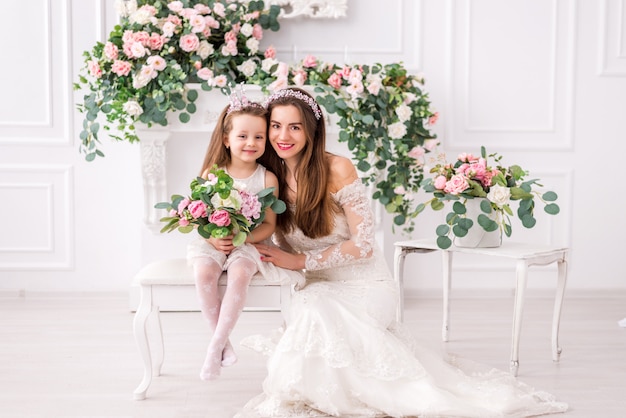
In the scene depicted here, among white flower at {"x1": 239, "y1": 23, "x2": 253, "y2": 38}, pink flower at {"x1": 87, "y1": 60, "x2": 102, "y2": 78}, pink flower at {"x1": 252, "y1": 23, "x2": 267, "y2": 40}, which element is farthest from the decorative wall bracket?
pink flower at {"x1": 87, "y1": 60, "x2": 102, "y2": 78}

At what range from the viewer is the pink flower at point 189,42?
404 cm

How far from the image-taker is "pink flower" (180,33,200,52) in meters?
4.04

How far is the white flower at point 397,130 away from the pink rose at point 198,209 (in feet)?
6.12

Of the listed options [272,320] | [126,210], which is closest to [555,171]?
[272,320]

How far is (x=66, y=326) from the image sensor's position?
3873mm

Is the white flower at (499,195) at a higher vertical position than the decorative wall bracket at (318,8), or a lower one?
lower

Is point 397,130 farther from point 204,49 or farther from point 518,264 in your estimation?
point 518,264

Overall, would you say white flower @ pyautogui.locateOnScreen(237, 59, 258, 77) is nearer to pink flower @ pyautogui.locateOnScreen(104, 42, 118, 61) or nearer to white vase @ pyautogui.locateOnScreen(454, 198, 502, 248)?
pink flower @ pyautogui.locateOnScreen(104, 42, 118, 61)

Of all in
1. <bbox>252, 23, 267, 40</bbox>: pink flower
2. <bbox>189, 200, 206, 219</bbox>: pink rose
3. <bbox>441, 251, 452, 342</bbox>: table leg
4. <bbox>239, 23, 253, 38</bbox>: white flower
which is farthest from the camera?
<bbox>252, 23, 267, 40</bbox>: pink flower

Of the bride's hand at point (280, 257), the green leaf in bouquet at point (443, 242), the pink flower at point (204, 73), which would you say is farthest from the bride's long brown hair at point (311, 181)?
the pink flower at point (204, 73)

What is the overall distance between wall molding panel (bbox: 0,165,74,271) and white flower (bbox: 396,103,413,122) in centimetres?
210

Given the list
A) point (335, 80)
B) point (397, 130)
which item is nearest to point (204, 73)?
point (335, 80)

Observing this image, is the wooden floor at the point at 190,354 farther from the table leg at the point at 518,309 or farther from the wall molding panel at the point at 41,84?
the wall molding panel at the point at 41,84

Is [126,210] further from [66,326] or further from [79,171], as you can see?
[66,326]
